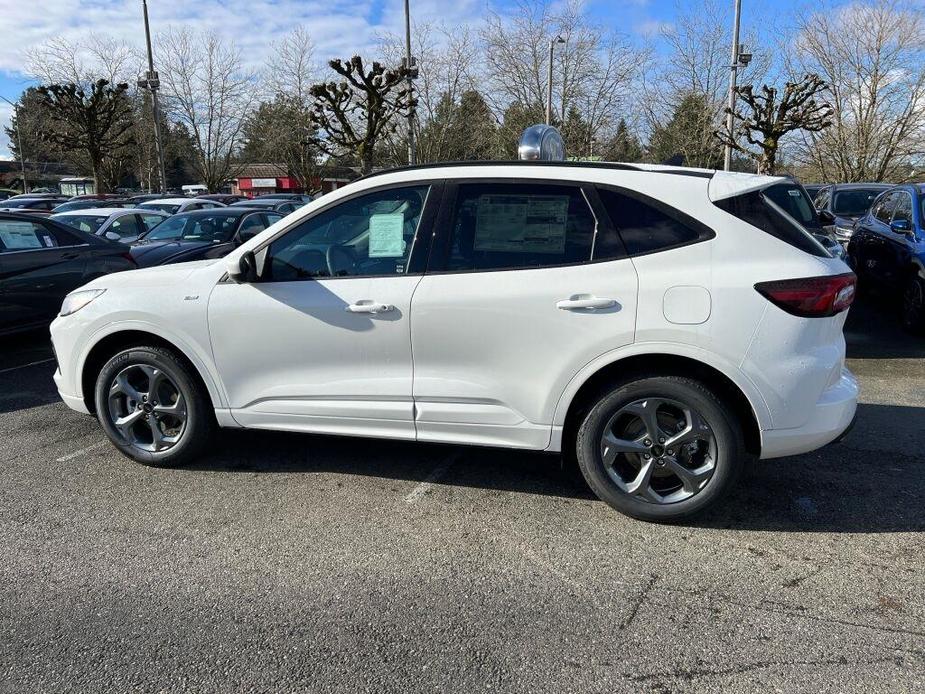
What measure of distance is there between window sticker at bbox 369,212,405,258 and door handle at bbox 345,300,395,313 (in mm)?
288

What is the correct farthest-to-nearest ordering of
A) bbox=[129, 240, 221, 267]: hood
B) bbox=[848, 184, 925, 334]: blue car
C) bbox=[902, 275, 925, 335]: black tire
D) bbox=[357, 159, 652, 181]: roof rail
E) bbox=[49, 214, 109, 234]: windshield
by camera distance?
→ bbox=[49, 214, 109, 234]: windshield → bbox=[129, 240, 221, 267]: hood → bbox=[848, 184, 925, 334]: blue car → bbox=[902, 275, 925, 335]: black tire → bbox=[357, 159, 652, 181]: roof rail

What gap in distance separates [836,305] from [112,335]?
159 inches

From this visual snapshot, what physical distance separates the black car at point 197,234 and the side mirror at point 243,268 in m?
5.80

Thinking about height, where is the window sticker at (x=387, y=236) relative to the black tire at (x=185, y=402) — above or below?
above

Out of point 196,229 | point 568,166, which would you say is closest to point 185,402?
point 568,166

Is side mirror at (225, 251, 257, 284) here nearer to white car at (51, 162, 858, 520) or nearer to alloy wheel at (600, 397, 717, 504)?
white car at (51, 162, 858, 520)

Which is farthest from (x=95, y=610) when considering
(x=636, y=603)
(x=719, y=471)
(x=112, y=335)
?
(x=719, y=471)

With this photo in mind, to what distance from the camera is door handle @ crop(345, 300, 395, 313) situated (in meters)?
3.61

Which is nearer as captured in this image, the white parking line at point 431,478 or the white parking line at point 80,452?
the white parking line at point 431,478

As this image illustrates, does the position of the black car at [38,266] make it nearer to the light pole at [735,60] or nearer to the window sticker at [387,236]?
the window sticker at [387,236]

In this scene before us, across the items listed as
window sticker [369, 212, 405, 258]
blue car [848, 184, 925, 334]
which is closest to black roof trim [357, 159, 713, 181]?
window sticker [369, 212, 405, 258]

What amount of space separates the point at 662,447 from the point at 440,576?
1.25 meters

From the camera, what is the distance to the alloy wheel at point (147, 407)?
4184mm

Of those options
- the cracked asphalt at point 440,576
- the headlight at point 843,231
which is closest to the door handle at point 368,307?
the cracked asphalt at point 440,576
